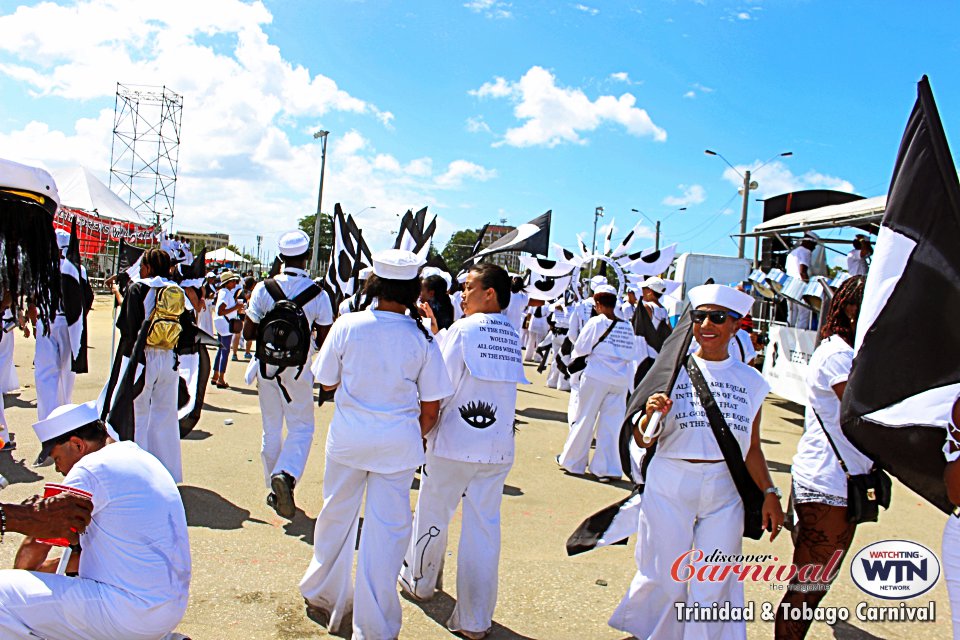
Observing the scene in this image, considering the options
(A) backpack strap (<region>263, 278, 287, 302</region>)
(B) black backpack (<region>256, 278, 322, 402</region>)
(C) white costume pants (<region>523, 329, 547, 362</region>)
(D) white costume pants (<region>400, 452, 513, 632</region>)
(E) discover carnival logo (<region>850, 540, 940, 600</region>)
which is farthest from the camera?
(C) white costume pants (<region>523, 329, 547, 362</region>)

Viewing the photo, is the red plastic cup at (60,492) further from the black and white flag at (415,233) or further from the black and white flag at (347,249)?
the black and white flag at (347,249)

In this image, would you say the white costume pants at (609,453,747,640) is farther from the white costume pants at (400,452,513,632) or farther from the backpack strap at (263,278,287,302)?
the backpack strap at (263,278,287,302)

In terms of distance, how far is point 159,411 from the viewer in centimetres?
601

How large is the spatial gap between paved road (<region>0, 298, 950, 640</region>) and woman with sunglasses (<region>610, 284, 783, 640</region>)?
75cm

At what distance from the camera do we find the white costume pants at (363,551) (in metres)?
3.70

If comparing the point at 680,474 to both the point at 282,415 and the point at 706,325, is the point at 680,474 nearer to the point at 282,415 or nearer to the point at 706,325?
Result: the point at 706,325

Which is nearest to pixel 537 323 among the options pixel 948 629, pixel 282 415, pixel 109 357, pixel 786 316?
pixel 786 316

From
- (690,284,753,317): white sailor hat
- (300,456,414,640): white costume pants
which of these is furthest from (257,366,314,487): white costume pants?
(690,284,753,317): white sailor hat

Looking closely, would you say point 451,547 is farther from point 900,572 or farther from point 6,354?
point 6,354

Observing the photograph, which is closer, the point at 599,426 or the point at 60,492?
the point at 60,492

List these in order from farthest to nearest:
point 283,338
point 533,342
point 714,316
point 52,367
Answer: point 533,342 < point 52,367 < point 283,338 < point 714,316

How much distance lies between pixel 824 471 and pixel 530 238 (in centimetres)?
573

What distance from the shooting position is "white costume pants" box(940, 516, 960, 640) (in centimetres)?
272

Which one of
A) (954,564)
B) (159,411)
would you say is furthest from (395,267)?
(159,411)
